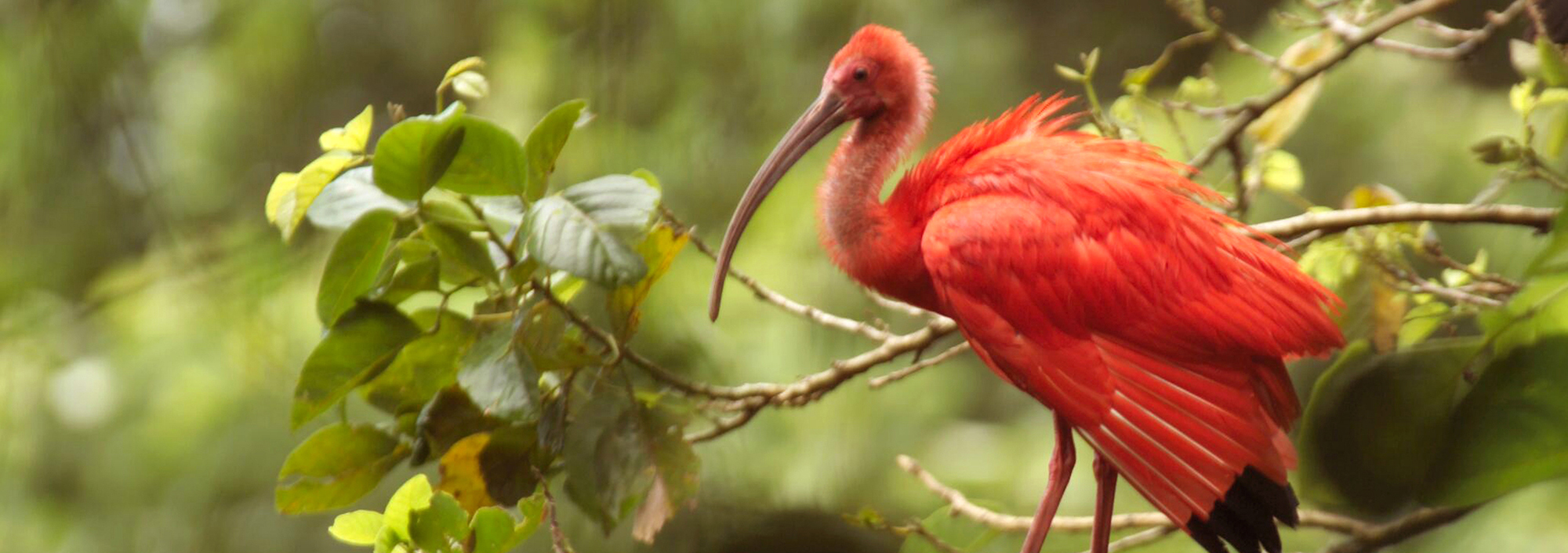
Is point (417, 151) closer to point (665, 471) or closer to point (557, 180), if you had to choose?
point (665, 471)

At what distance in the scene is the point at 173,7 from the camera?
120 cm

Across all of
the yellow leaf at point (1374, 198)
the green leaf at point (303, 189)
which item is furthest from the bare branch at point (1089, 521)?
the green leaf at point (303, 189)

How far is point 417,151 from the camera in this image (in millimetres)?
570

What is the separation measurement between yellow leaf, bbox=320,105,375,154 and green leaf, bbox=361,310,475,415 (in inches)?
4.2

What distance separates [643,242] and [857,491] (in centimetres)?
53

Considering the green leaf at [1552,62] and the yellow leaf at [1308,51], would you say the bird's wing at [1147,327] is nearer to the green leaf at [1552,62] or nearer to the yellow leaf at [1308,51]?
the green leaf at [1552,62]

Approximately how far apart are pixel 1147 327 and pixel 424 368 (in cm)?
41

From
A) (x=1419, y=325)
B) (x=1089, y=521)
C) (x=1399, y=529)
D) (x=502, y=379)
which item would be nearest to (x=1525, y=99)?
(x=1419, y=325)

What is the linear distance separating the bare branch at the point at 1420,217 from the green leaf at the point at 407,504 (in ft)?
1.58

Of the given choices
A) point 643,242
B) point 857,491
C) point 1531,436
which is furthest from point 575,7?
point 1531,436

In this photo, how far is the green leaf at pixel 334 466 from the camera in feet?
2.21

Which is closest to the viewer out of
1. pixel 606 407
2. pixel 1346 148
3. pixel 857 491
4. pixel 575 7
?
pixel 606 407

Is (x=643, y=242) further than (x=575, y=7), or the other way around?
(x=575, y=7)

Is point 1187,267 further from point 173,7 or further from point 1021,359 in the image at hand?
point 173,7
